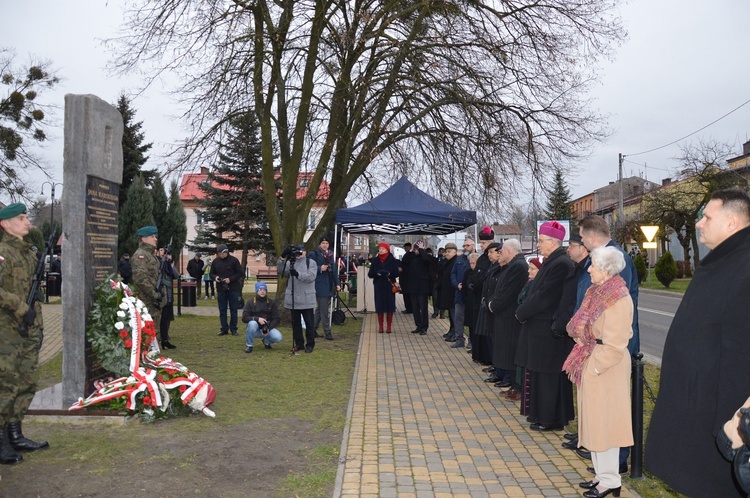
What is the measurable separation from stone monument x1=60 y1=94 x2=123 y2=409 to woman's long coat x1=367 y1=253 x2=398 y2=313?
778 centimetres

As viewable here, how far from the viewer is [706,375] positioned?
3023mm

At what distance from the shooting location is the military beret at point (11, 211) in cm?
560

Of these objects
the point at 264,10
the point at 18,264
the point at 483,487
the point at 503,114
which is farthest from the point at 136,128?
the point at 483,487

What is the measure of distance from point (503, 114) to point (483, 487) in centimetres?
1110

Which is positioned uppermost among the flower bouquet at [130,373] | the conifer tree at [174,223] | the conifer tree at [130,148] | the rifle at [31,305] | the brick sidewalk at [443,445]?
the conifer tree at [130,148]

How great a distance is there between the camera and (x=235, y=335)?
14086mm

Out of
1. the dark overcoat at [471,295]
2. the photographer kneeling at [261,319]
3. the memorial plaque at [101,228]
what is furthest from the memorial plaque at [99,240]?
the dark overcoat at [471,295]

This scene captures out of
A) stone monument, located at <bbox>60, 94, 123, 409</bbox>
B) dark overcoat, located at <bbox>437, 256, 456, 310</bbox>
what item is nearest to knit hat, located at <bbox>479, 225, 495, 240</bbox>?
dark overcoat, located at <bbox>437, 256, 456, 310</bbox>

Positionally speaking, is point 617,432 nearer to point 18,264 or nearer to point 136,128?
point 18,264

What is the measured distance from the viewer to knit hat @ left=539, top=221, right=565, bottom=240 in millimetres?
6578

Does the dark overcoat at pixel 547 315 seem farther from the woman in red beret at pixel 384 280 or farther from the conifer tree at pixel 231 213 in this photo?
the conifer tree at pixel 231 213

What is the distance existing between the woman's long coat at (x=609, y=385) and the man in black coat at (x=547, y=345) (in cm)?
152

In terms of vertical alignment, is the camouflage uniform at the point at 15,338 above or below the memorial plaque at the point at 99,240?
below

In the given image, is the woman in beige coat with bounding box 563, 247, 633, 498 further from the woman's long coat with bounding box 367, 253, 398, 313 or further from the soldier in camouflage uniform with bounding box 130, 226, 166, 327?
the woman's long coat with bounding box 367, 253, 398, 313
